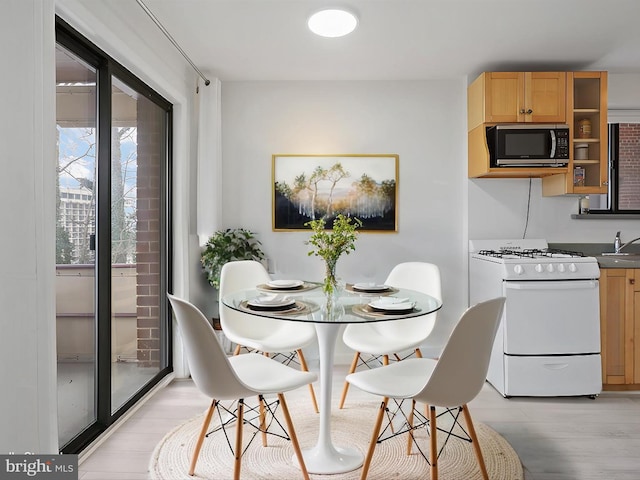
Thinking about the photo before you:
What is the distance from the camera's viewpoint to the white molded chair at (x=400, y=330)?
8.43 feet

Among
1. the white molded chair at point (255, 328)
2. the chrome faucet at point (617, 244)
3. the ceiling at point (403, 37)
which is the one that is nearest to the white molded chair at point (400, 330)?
the white molded chair at point (255, 328)

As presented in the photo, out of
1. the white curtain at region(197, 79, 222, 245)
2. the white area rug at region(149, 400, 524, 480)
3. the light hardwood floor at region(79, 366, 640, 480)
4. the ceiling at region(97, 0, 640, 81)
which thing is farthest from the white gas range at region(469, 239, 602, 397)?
the white curtain at region(197, 79, 222, 245)

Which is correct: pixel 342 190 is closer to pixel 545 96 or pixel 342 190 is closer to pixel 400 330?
pixel 400 330

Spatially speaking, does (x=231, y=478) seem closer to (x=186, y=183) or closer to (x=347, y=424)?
(x=347, y=424)

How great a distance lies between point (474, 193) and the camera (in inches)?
148

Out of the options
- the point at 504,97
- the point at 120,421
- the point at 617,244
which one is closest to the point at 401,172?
the point at 504,97

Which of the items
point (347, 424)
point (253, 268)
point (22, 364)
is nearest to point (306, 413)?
point (347, 424)

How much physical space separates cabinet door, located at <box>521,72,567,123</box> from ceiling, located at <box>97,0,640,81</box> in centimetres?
16

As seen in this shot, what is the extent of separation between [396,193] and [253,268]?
1.44 metres

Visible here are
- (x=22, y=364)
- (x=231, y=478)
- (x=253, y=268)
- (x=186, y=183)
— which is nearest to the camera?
(x=22, y=364)

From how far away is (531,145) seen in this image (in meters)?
3.28

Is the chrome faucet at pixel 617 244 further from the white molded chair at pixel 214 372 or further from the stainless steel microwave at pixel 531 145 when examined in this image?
the white molded chair at pixel 214 372

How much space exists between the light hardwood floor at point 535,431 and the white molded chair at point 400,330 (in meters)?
0.51

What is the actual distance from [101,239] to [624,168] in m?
4.04
